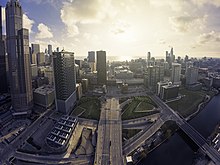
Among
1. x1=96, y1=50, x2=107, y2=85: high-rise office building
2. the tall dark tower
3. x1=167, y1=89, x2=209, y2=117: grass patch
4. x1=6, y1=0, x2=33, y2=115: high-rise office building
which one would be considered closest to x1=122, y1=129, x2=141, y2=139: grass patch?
x1=167, y1=89, x2=209, y2=117: grass patch

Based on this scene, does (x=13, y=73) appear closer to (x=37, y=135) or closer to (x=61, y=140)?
(x=37, y=135)

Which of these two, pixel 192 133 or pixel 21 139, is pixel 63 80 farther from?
pixel 192 133

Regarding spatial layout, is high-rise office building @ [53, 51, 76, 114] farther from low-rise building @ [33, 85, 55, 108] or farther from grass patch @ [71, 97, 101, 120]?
low-rise building @ [33, 85, 55, 108]

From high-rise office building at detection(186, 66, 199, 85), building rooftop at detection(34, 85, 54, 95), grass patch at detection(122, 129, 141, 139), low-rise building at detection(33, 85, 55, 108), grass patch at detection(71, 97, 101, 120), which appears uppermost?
high-rise office building at detection(186, 66, 199, 85)

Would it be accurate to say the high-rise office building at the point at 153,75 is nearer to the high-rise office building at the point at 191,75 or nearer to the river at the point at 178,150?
the high-rise office building at the point at 191,75

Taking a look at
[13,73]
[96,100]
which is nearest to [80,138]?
[96,100]

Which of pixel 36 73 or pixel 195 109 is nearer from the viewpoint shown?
pixel 195 109

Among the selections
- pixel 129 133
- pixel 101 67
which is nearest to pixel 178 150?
pixel 129 133
